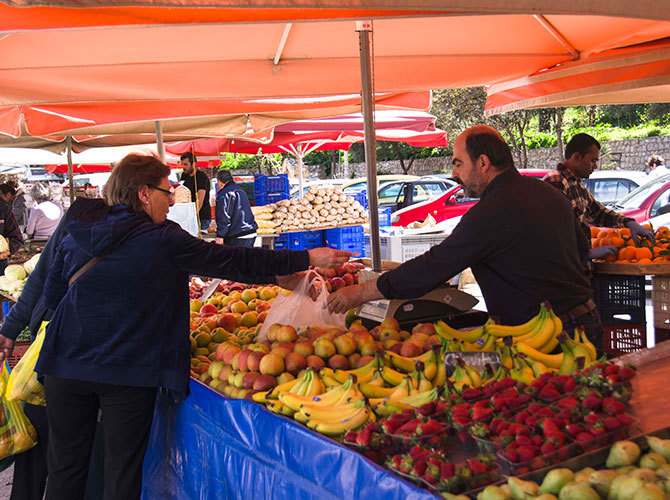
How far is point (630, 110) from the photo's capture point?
95.1 feet

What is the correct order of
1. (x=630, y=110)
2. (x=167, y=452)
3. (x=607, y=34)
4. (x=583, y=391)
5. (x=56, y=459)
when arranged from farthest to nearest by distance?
(x=630, y=110) → (x=607, y=34) → (x=167, y=452) → (x=56, y=459) → (x=583, y=391)

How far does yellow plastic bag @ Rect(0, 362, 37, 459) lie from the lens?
3.63 m

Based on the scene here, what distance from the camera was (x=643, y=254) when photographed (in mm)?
5027

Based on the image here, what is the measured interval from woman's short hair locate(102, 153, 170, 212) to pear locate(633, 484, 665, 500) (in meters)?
2.40

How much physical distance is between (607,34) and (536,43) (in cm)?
49

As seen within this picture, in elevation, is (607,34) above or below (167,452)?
above

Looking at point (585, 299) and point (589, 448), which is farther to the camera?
point (585, 299)

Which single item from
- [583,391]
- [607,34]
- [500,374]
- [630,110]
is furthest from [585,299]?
[630,110]

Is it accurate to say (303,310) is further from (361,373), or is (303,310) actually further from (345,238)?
(345,238)

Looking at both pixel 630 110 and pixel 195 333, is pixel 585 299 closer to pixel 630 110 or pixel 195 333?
pixel 195 333

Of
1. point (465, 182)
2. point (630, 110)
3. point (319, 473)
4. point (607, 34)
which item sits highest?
point (630, 110)

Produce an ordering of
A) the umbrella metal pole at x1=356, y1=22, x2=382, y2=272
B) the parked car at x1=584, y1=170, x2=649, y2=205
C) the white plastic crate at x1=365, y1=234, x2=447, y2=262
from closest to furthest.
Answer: the umbrella metal pole at x1=356, y1=22, x2=382, y2=272, the white plastic crate at x1=365, y1=234, x2=447, y2=262, the parked car at x1=584, y1=170, x2=649, y2=205

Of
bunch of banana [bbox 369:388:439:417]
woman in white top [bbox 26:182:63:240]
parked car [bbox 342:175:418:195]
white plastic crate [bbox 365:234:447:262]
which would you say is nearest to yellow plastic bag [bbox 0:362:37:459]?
bunch of banana [bbox 369:388:439:417]

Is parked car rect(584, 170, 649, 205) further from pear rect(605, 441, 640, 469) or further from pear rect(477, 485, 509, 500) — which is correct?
pear rect(477, 485, 509, 500)
